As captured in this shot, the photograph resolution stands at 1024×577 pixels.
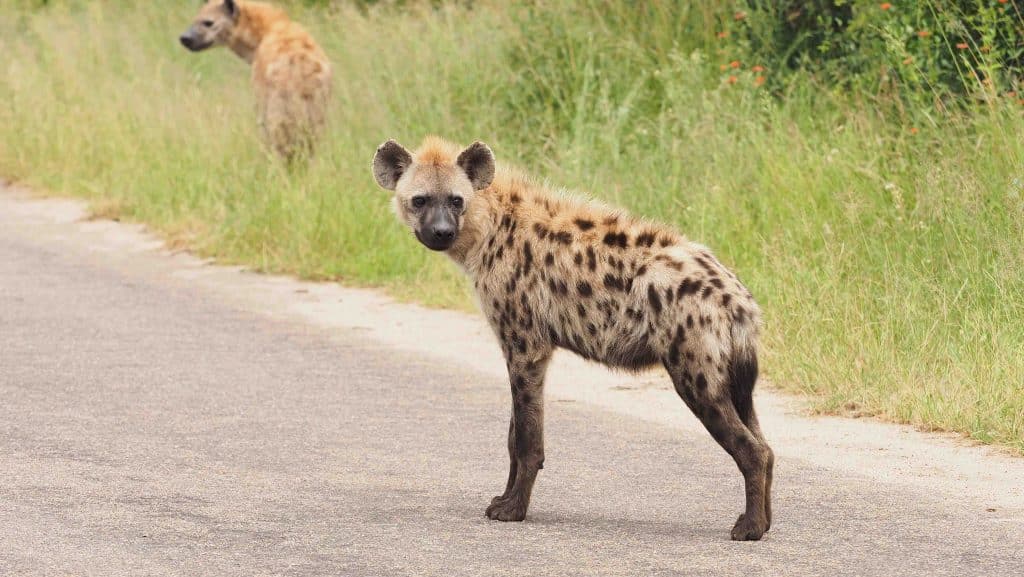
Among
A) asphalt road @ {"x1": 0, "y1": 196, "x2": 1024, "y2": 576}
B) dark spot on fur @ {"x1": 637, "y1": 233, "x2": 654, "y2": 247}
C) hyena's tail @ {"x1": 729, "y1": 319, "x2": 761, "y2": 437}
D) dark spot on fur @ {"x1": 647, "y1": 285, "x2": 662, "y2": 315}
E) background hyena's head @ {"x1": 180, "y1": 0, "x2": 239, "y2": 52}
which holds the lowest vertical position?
asphalt road @ {"x1": 0, "y1": 196, "x2": 1024, "y2": 576}

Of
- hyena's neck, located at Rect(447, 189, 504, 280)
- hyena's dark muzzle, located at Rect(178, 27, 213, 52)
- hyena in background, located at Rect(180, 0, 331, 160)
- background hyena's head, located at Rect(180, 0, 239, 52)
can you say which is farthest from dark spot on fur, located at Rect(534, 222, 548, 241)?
hyena's dark muzzle, located at Rect(178, 27, 213, 52)

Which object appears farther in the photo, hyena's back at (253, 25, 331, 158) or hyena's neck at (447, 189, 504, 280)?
hyena's back at (253, 25, 331, 158)

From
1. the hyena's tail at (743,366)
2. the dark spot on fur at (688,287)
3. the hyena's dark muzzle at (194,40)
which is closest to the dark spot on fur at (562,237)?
the dark spot on fur at (688,287)

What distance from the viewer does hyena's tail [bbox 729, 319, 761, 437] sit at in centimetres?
486

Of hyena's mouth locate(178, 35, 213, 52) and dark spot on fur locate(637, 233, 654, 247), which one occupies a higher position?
hyena's mouth locate(178, 35, 213, 52)

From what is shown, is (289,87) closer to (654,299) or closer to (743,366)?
(654,299)

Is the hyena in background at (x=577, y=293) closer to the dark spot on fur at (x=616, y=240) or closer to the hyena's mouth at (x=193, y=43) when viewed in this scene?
the dark spot on fur at (x=616, y=240)

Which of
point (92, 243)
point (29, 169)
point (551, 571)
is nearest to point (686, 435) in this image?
point (551, 571)

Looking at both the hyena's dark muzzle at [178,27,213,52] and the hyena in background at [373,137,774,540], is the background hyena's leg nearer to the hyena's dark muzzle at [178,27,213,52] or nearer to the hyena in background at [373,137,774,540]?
the hyena in background at [373,137,774,540]

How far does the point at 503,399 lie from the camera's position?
7035 mm

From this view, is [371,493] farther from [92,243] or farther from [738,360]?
[92,243]

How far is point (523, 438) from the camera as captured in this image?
5191mm

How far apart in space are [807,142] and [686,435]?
9.60 feet

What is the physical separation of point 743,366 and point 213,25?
7.99 metres
